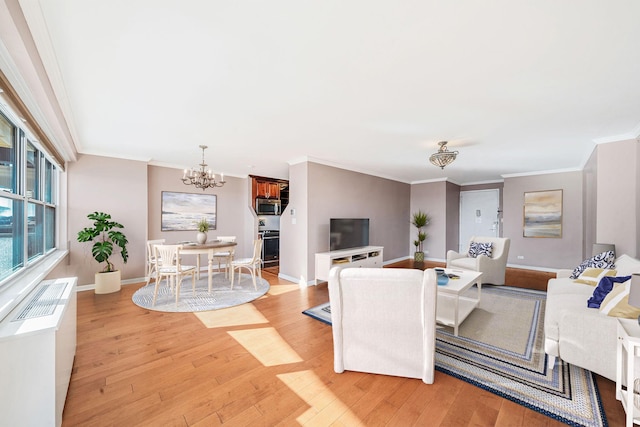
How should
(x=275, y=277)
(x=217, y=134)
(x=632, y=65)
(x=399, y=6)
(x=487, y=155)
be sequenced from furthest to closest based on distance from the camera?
(x=275, y=277), (x=487, y=155), (x=217, y=134), (x=632, y=65), (x=399, y=6)

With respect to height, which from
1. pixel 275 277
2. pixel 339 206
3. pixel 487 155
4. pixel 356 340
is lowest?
pixel 275 277

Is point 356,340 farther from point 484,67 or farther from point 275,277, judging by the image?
point 275,277

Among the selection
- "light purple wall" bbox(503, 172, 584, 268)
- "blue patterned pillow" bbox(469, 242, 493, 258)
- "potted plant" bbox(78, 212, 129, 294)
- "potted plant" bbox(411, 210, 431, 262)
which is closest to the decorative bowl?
"blue patterned pillow" bbox(469, 242, 493, 258)

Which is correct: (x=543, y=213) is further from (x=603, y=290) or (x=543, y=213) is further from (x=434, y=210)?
(x=603, y=290)

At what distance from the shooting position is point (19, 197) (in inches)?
90.7

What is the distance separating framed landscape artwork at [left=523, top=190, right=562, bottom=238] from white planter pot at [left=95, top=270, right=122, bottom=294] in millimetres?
8383

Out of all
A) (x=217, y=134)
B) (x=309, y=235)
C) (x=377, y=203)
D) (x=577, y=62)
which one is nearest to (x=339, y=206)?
(x=309, y=235)

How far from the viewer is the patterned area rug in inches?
66.8

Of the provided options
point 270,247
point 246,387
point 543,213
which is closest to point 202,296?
point 246,387

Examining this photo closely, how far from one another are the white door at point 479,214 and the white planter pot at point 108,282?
781 centimetres

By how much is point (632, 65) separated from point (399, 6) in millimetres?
1873

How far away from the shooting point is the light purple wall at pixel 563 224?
220 inches

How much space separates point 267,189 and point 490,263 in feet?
16.6

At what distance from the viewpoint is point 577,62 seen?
1.81 meters
